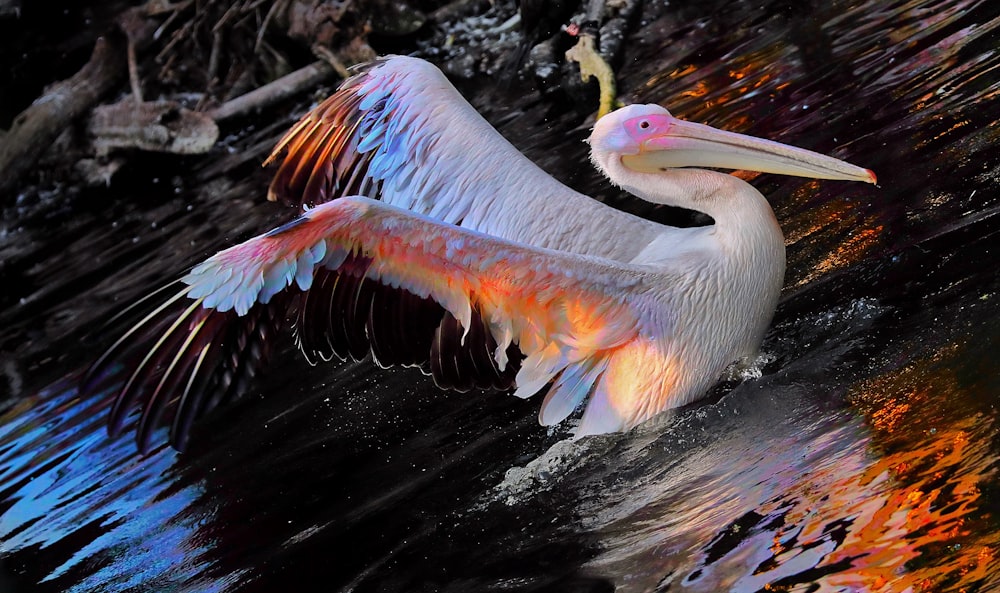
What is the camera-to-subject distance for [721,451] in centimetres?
353

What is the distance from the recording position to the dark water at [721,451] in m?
2.85

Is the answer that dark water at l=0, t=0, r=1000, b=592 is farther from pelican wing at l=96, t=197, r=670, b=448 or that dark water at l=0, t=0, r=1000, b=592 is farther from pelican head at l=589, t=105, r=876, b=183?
pelican head at l=589, t=105, r=876, b=183

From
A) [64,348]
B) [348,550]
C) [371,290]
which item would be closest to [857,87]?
[371,290]

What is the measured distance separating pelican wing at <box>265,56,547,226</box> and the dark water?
85 cm

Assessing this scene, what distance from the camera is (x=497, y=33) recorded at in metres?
10.8

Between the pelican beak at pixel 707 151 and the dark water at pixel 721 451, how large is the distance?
0.52 meters

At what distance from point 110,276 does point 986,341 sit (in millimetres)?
6550

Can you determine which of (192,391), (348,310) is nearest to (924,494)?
(348,310)

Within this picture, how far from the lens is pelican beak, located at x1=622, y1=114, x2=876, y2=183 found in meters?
3.79

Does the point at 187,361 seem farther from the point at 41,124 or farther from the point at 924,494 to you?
the point at 41,124

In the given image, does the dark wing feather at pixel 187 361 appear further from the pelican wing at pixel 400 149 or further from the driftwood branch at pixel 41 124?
the driftwood branch at pixel 41 124

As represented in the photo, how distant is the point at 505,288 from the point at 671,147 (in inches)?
30.9

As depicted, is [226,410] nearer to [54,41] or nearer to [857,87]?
[857,87]

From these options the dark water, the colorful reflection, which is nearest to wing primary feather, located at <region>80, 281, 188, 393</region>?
the dark water
